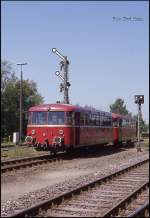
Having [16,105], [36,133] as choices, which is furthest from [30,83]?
[36,133]

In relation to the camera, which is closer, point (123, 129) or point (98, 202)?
point (98, 202)

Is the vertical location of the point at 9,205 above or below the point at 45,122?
below

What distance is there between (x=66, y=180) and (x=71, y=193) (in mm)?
3769

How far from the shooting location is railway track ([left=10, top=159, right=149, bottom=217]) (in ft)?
31.8

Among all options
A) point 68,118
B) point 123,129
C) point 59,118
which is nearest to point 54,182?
point 68,118

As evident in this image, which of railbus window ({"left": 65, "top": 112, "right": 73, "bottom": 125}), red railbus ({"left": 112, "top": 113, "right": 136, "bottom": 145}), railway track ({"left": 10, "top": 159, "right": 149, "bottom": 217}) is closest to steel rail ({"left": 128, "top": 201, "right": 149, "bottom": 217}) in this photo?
railway track ({"left": 10, "top": 159, "right": 149, "bottom": 217})

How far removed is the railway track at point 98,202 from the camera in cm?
970

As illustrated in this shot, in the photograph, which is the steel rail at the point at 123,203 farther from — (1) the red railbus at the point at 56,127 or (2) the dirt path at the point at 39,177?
(1) the red railbus at the point at 56,127

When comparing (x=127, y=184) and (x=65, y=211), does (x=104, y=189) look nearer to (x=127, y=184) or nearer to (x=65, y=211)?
(x=127, y=184)

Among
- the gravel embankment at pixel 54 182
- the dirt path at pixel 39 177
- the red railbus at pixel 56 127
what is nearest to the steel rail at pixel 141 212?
the gravel embankment at pixel 54 182

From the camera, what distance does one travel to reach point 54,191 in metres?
Answer: 12.8

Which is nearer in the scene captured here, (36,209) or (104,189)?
(36,209)

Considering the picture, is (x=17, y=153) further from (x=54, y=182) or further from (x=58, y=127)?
(x=54, y=182)

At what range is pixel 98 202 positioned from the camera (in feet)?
36.3
